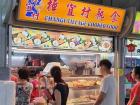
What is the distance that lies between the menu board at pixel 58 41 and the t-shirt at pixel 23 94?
74 centimetres

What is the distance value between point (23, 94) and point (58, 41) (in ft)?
4.52

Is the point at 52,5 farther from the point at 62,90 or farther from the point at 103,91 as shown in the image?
the point at 103,91

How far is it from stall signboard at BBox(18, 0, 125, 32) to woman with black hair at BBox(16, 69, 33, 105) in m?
0.97

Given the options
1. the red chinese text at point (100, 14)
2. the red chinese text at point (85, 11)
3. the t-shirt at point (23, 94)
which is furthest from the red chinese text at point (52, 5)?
the t-shirt at point (23, 94)

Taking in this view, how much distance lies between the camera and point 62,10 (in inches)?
249

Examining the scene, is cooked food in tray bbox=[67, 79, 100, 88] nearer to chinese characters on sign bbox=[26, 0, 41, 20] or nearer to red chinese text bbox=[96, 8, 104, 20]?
red chinese text bbox=[96, 8, 104, 20]

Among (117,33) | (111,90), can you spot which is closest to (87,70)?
(117,33)

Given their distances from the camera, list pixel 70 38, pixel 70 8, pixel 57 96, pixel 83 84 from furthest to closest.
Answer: pixel 83 84, pixel 70 38, pixel 70 8, pixel 57 96

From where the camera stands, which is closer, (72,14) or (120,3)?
(72,14)

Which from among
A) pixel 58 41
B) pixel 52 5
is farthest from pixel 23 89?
A: pixel 52 5

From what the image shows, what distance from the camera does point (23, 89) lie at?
5785mm

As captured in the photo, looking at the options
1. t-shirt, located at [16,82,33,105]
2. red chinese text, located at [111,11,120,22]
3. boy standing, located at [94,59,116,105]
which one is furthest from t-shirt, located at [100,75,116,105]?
red chinese text, located at [111,11,120,22]

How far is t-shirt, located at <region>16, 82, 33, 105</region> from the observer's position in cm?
576

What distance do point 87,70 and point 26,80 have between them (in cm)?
176
